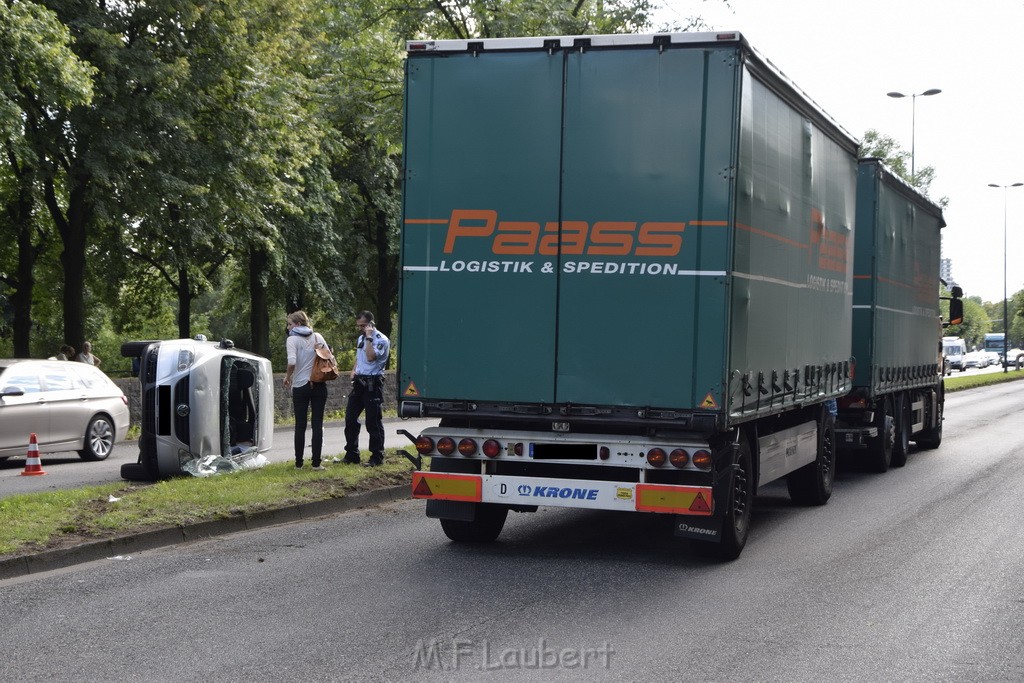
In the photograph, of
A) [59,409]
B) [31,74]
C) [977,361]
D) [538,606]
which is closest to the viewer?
[538,606]

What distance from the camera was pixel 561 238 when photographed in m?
8.34

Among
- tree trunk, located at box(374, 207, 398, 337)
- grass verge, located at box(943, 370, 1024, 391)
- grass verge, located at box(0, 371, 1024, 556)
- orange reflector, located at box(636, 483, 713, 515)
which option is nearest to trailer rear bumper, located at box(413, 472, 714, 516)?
orange reflector, located at box(636, 483, 713, 515)

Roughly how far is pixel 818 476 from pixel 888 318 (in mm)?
4094

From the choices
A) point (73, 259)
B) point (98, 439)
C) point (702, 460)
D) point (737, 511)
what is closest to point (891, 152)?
point (73, 259)

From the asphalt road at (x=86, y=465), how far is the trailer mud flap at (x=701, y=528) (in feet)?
21.6

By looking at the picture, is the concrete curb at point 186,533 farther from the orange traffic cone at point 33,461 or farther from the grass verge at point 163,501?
the orange traffic cone at point 33,461

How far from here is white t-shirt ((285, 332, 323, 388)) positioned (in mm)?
13305

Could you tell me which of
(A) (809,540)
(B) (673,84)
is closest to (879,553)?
(A) (809,540)

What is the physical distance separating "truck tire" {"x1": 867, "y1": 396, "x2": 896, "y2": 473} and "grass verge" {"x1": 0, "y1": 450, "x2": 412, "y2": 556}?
234 inches

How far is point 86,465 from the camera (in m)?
16.1

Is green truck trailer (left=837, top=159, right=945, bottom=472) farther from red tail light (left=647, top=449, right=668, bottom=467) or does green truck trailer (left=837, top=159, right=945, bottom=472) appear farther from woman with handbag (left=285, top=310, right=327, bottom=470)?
red tail light (left=647, top=449, right=668, bottom=467)

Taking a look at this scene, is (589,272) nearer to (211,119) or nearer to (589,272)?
(589,272)

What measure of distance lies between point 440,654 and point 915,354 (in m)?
12.8

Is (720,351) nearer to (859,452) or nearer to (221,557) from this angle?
(221,557)
